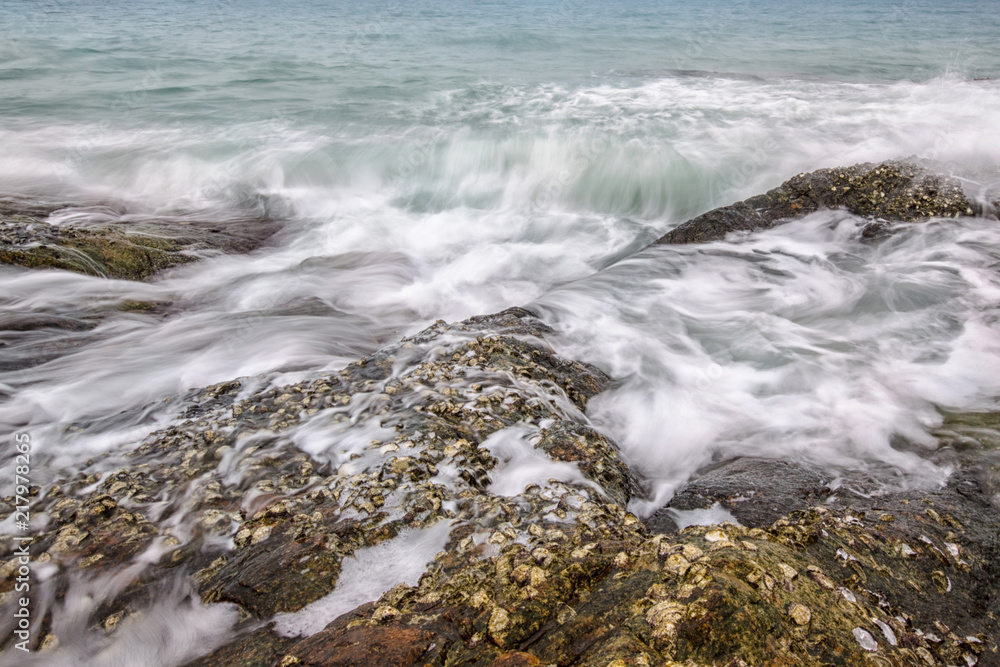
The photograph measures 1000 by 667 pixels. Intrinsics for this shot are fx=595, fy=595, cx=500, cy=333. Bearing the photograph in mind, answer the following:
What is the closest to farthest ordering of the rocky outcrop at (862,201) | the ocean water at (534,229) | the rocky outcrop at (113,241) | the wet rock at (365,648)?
1. the wet rock at (365,648)
2. the ocean water at (534,229)
3. the rocky outcrop at (113,241)
4. the rocky outcrop at (862,201)

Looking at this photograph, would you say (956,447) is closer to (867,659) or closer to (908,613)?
(908,613)

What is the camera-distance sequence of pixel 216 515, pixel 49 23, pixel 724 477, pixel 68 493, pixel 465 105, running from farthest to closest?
pixel 49 23, pixel 465 105, pixel 724 477, pixel 68 493, pixel 216 515

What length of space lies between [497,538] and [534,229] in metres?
7.66

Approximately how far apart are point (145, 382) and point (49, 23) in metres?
29.6

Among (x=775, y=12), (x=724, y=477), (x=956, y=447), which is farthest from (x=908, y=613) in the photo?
(x=775, y=12)

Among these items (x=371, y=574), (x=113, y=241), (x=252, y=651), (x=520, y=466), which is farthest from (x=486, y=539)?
(x=113, y=241)

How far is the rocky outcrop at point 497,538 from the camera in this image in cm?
192

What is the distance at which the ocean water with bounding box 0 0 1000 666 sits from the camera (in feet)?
15.1

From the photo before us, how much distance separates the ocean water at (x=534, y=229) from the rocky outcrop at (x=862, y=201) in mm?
237

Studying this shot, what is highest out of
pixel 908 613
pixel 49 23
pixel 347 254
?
pixel 49 23


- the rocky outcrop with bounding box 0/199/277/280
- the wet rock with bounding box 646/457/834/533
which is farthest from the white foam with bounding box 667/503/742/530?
the rocky outcrop with bounding box 0/199/277/280

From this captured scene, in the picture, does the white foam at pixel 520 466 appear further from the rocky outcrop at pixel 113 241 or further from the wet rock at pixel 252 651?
the rocky outcrop at pixel 113 241

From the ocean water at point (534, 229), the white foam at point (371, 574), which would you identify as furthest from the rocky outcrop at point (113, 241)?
the white foam at point (371, 574)

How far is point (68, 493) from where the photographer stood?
325 cm
